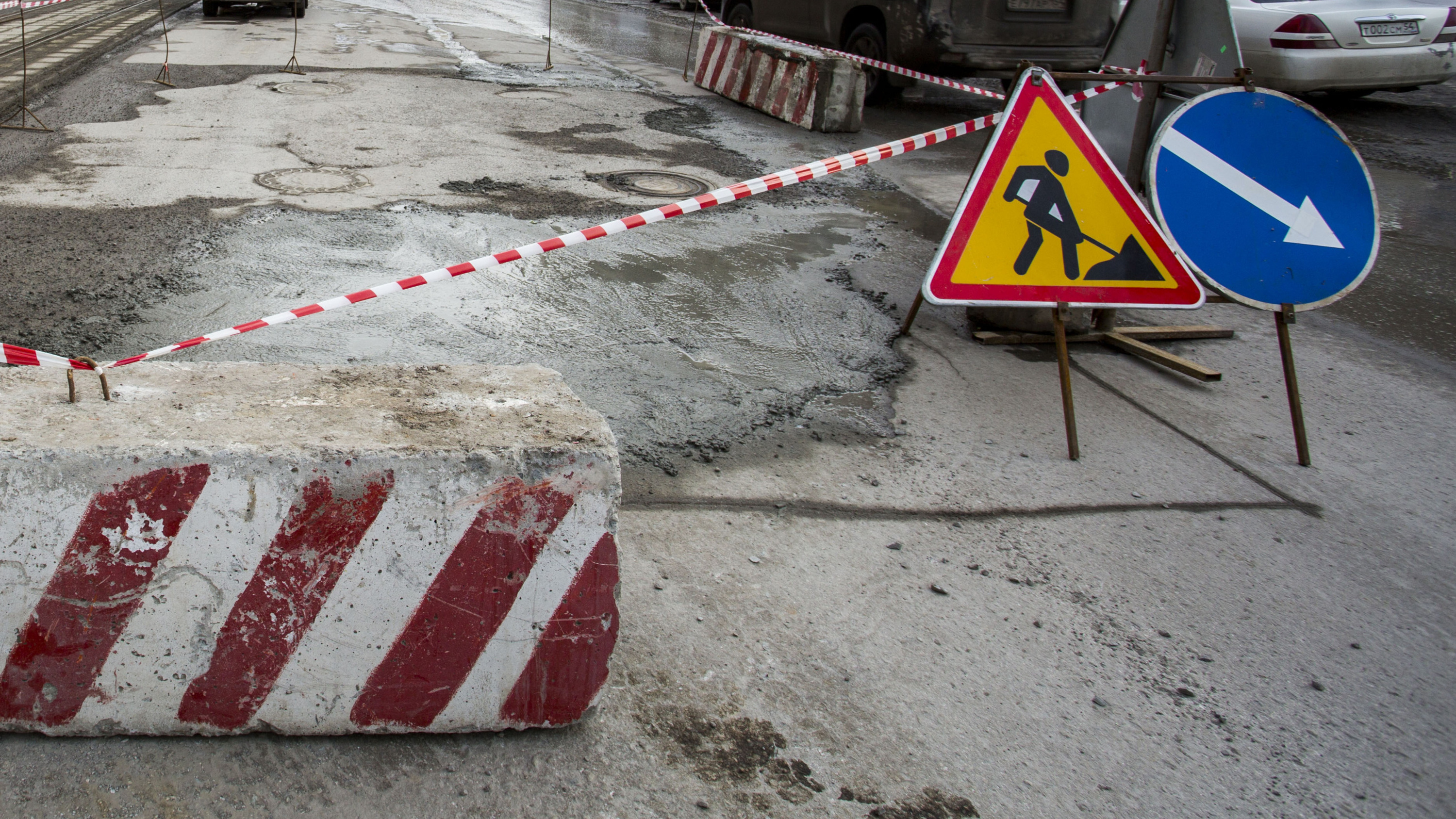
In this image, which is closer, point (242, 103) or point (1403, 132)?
point (242, 103)

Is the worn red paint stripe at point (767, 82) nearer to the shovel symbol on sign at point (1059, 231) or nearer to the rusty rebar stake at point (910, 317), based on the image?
the rusty rebar stake at point (910, 317)

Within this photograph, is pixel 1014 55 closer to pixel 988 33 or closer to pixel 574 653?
pixel 988 33

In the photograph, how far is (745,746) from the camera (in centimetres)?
252

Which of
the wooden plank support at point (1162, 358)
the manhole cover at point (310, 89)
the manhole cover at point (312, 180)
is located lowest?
the manhole cover at point (312, 180)

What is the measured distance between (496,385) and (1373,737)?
2.56 m

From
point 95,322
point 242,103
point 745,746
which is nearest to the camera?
point 745,746

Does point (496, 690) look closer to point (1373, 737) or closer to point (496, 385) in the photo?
point (496, 385)

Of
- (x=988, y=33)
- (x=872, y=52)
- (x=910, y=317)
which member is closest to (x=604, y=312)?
(x=910, y=317)

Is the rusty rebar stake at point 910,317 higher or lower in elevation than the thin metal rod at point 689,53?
lower

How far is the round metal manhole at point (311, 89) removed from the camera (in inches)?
418

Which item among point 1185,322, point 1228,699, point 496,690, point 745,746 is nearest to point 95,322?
point 496,690

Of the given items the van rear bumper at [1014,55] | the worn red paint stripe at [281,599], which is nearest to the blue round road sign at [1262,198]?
the worn red paint stripe at [281,599]

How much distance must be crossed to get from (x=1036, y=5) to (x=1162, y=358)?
256 inches

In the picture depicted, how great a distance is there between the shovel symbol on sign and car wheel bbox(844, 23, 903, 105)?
722cm
